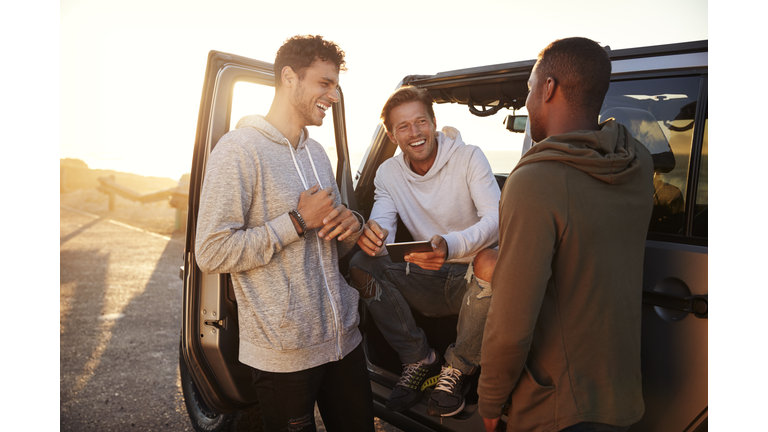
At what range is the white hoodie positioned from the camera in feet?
7.88

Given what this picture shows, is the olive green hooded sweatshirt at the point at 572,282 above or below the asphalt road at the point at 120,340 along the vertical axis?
above

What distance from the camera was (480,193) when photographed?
2383 mm

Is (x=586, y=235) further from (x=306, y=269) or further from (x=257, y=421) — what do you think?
(x=257, y=421)

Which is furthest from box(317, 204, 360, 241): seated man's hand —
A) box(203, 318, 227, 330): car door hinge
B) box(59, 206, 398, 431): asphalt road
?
box(59, 206, 398, 431): asphalt road

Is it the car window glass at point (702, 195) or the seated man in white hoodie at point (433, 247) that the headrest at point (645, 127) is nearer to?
the car window glass at point (702, 195)

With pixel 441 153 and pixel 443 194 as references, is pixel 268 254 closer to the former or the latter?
pixel 443 194

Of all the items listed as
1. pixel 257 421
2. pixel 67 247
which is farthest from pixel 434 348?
pixel 67 247

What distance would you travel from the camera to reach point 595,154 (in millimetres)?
1208

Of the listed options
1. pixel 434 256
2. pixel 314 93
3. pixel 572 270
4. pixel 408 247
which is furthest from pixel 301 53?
pixel 572 270

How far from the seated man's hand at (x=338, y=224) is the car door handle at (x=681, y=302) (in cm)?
111

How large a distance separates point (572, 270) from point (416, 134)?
1492mm

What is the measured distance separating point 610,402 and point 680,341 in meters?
0.53

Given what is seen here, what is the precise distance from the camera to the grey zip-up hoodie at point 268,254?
5.43 feet

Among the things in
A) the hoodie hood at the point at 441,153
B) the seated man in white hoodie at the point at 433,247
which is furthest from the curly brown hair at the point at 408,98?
the hoodie hood at the point at 441,153
